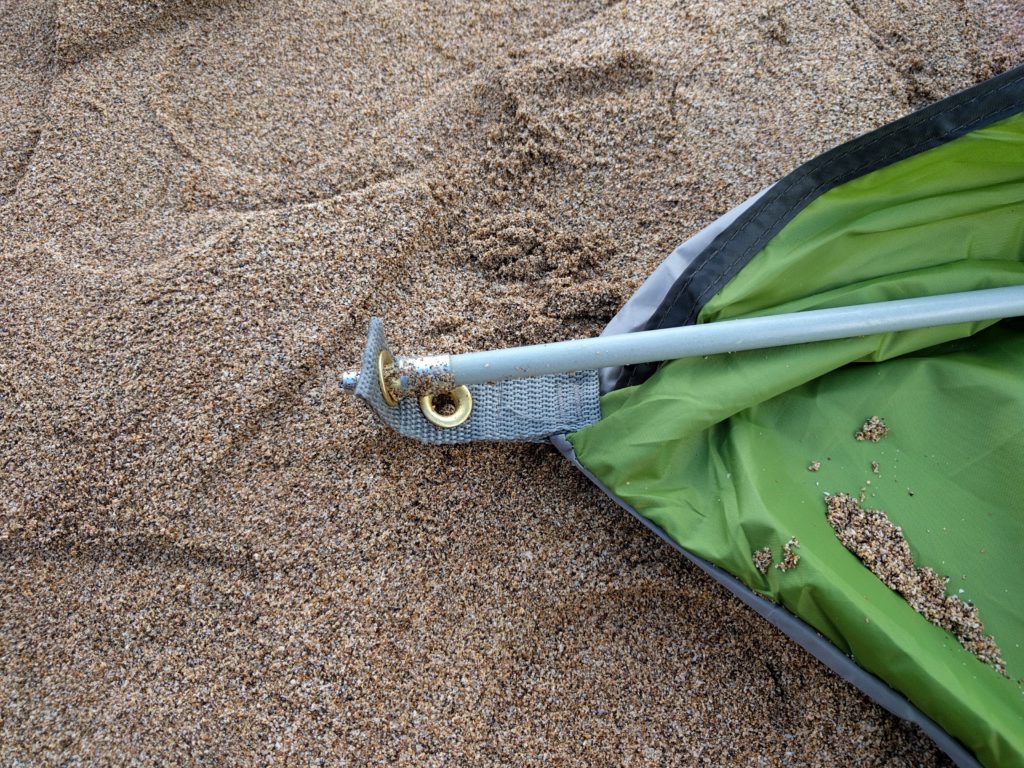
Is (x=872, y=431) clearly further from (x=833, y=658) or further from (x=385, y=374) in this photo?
(x=385, y=374)

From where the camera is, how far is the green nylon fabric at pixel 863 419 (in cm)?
75

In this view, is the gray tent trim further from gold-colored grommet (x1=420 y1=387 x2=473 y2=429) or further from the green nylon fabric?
gold-colored grommet (x1=420 y1=387 x2=473 y2=429)

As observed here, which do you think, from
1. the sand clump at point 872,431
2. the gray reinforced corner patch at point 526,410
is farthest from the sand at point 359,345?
the sand clump at point 872,431

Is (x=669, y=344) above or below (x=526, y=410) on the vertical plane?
above

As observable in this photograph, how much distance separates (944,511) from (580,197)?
0.65 meters

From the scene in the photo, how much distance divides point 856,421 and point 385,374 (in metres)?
0.59

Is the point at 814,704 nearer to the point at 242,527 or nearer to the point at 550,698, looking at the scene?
the point at 550,698

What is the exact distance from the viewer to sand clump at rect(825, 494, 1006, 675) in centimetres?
76

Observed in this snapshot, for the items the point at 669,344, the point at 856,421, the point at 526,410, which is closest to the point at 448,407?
the point at 526,410

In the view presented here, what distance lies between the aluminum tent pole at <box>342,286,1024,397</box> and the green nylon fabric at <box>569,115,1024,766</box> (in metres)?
0.04

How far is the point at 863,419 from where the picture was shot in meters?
0.86

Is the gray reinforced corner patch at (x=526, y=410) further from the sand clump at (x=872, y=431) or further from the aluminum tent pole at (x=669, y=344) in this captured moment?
the sand clump at (x=872, y=431)

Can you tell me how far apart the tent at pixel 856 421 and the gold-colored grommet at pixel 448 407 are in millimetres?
23

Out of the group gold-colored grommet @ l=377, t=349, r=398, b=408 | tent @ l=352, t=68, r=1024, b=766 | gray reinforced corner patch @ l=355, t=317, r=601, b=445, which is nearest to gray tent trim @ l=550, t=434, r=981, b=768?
tent @ l=352, t=68, r=1024, b=766
